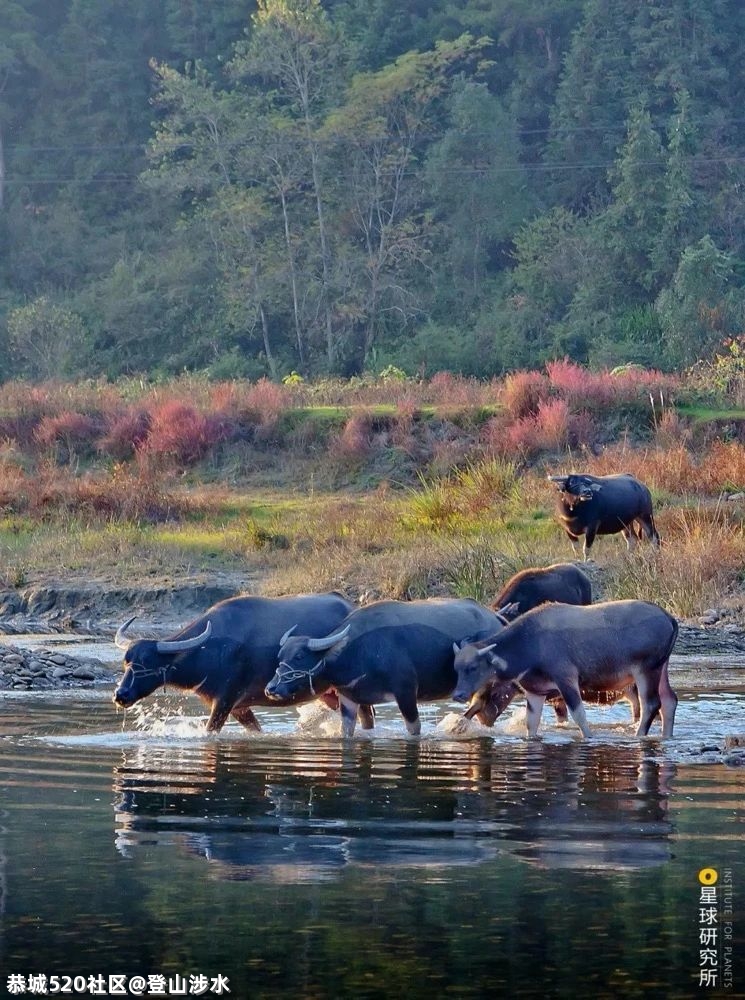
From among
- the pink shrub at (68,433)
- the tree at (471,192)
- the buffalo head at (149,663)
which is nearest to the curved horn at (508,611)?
the buffalo head at (149,663)

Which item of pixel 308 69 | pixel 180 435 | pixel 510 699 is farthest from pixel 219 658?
pixel 308 69

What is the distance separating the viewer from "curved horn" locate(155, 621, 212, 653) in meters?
11.6

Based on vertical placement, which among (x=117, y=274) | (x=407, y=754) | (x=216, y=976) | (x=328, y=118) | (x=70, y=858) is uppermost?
(x=216, y=976)

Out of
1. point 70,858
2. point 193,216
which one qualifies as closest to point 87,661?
point 70,858

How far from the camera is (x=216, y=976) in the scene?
6129 mm

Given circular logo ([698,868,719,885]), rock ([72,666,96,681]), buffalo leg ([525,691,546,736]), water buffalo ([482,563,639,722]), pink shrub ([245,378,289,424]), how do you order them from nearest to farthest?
circular logo ([698,868,719,885]), buffalo leg ([525,691,546,736]), water buffalo ([482,563,639,722]), rock ([72,666,96,681]), pink shrub ([245,378,289,424])

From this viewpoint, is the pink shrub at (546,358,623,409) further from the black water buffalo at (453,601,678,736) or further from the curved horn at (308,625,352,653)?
the curved horn at (308,625,352,653)

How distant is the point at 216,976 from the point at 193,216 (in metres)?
50.8

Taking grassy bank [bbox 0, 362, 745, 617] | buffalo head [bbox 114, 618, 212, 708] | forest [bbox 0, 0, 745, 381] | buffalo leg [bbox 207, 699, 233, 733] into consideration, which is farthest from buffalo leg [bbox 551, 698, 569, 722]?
forest [bbox 0, 0, 745, 381]

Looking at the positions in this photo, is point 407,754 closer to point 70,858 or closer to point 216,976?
point 70,858

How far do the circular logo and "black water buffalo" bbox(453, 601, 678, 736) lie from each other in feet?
12.2

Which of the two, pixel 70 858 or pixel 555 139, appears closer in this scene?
pixel 70 858

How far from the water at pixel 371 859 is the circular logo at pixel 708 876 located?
3cm

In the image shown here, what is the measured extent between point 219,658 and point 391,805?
289cm
